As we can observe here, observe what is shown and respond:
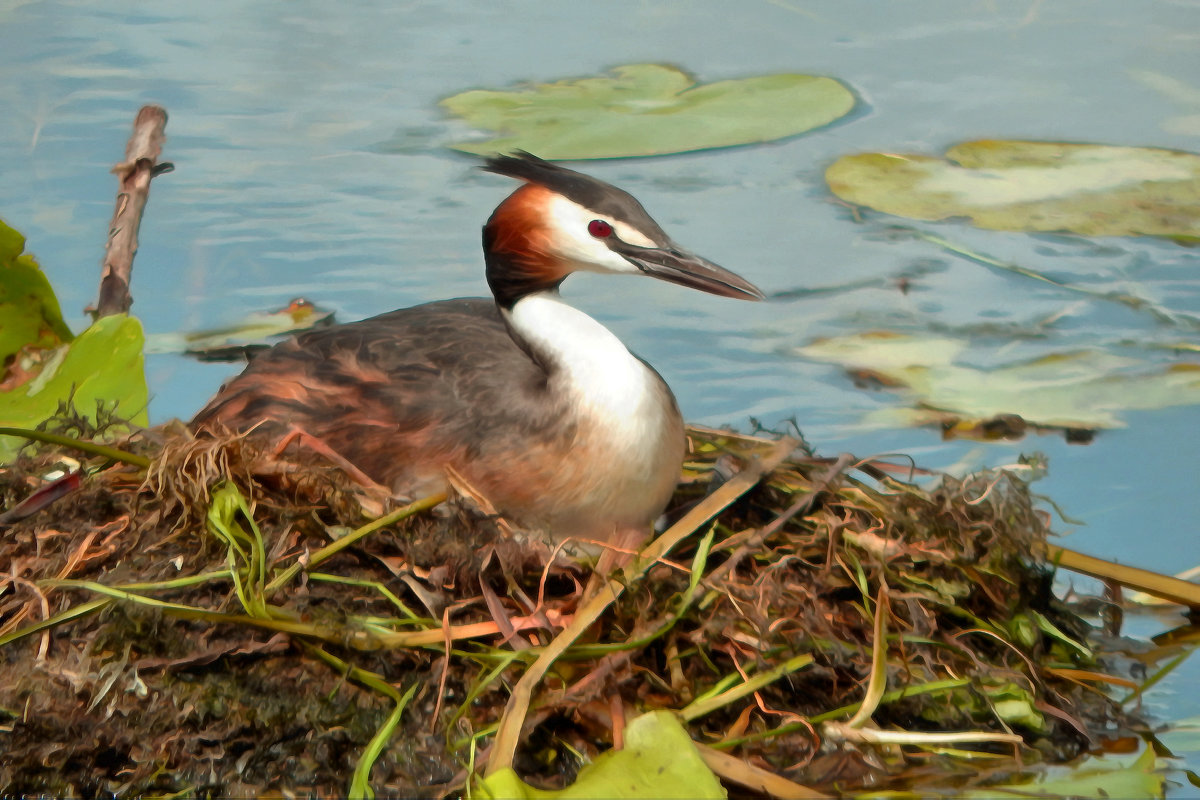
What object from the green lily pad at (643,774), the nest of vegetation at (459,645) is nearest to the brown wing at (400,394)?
the nest of vegetation at (459,645)

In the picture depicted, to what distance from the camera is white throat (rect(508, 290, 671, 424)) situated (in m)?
2.35

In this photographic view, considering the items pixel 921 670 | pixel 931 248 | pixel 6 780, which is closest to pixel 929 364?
pixel 931 248

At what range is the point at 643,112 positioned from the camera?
401cm

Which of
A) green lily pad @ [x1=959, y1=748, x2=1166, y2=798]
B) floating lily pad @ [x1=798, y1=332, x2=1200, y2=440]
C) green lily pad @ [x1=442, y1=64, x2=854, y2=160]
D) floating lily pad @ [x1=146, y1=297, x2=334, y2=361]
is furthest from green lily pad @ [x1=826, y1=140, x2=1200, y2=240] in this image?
green lily pad @ [x1=959, y1=748, x2=1166, y2=798]

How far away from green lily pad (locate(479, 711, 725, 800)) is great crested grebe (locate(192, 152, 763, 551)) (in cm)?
64

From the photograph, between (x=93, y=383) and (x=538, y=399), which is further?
(x=93, y=383)

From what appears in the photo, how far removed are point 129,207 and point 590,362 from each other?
141cm

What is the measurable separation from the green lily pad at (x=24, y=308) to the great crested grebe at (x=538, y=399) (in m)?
0.61

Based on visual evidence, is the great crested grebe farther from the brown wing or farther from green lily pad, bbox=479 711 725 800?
green lily pad, bbox=479 711 725 800

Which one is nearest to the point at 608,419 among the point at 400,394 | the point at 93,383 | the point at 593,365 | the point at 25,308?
the point at 593,365

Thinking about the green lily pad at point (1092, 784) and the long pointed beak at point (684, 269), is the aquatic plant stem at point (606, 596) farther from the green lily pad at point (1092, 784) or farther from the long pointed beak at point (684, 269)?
the green lily pad at point (1092, 784)

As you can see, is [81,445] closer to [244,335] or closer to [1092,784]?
[244,335]

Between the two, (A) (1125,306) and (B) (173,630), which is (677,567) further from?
(A) (1125,306)

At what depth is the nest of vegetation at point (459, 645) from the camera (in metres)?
1.91
